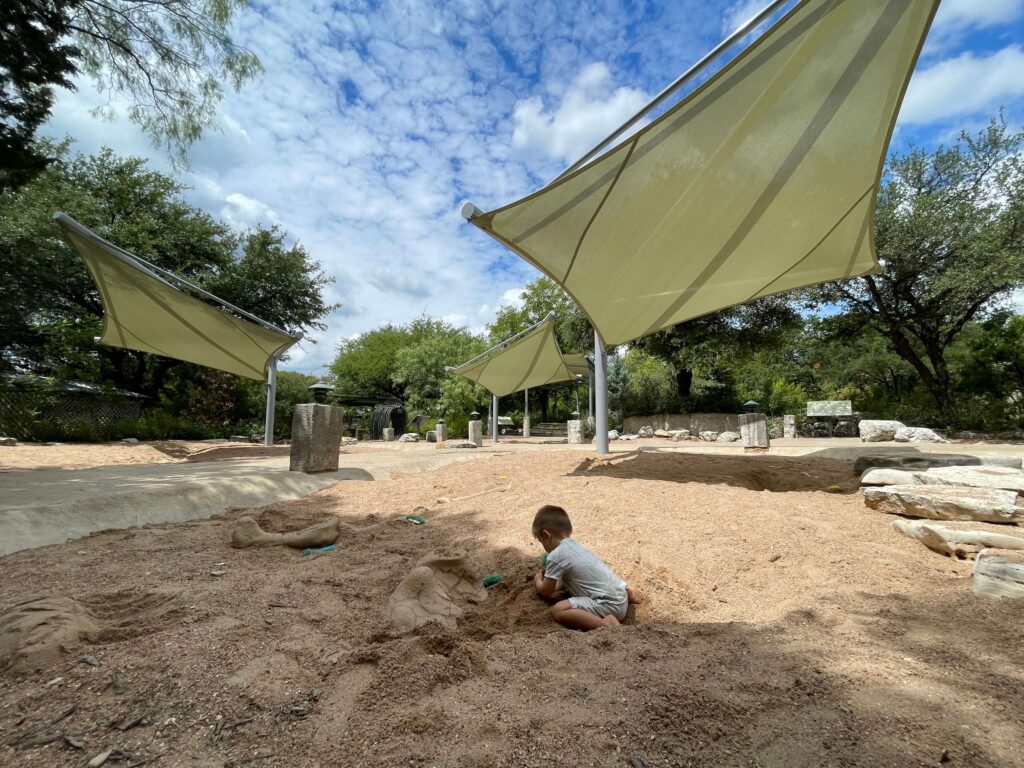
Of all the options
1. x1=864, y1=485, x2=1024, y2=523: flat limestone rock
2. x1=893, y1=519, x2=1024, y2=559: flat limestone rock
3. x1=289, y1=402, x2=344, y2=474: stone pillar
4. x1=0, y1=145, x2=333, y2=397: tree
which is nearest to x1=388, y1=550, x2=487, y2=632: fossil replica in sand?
x1=893, y1=519, x2=1024, y2=559: flat limestone rock

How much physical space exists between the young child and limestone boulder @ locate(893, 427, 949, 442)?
13927mm

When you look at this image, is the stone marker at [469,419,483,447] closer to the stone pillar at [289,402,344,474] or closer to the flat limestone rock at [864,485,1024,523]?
the stone pillar at [289,402,344,474]

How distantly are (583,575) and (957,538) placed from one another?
104 inches

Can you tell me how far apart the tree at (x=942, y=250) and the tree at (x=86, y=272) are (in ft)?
69.0

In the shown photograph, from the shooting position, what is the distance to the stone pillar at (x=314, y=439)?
6613mm

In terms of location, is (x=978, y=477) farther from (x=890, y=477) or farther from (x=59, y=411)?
(x=59, y=411)

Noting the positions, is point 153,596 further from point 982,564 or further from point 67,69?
point 67,69

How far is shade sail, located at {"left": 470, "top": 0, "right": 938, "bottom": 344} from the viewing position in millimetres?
3738

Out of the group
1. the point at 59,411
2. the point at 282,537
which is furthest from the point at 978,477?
the point at 59,411

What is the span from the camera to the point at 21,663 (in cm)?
147

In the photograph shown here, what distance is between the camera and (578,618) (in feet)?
7.14

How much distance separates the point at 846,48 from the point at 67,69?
372 inches

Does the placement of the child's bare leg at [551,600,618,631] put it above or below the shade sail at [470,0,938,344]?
below

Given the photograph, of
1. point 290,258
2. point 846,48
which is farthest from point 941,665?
point 290,258
